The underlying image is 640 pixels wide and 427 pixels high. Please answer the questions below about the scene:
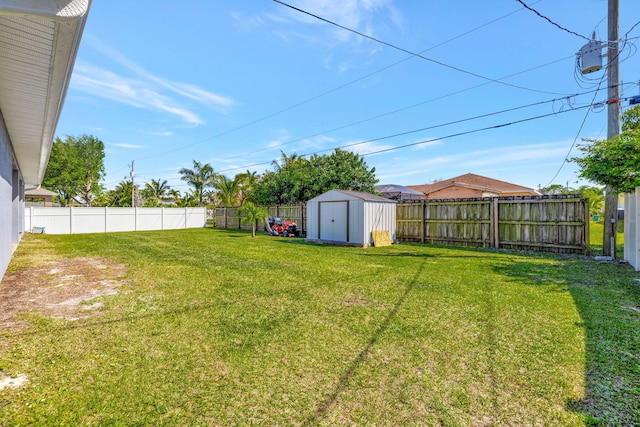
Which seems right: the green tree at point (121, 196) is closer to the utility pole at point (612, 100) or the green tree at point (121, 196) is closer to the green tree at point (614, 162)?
the green tree at point (614, 162)

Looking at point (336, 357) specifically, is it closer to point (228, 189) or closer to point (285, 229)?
point (285, 229)

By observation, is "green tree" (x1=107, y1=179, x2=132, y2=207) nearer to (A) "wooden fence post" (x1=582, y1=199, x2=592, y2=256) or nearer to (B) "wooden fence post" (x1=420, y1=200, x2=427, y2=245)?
(B) "wooden fence post" (x1=420, y1=200, x2=427, y2=245)

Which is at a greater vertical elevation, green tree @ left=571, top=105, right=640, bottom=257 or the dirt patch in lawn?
green tree @ left=571, top=105, right=640, bottom=257

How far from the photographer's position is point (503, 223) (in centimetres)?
1055

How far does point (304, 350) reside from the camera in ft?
9.60

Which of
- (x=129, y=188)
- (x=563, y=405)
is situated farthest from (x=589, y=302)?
(x=129, y=188)

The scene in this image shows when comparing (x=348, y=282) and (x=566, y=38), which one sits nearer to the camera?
(x=348, y=282)

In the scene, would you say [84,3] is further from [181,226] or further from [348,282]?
[181,226]

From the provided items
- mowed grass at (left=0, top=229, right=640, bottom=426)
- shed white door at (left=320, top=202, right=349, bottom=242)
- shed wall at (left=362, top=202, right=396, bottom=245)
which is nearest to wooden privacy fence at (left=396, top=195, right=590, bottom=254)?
shed wall at (left=362, top=202, right=396, bottom=245)

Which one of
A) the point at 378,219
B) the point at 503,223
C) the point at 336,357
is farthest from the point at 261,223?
the point at 336,357

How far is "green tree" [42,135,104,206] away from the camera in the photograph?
31.7 metres

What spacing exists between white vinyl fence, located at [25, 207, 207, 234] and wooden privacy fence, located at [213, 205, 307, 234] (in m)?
2.48

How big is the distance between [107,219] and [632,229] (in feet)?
85.2

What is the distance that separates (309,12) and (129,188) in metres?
37.1
